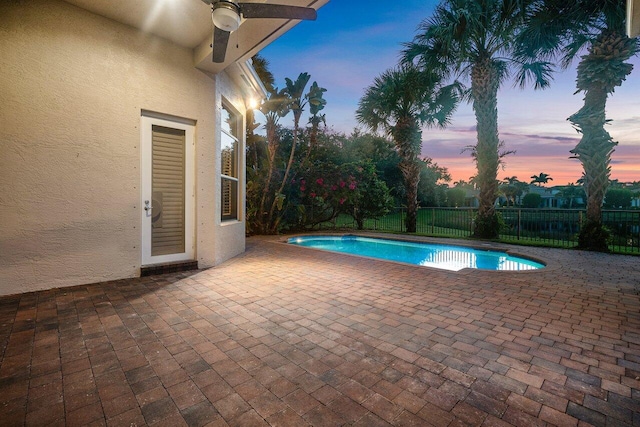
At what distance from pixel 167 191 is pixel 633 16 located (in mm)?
6612

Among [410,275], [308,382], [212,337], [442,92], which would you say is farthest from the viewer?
[442,92]

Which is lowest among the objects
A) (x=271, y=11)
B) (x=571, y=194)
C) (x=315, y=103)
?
(x=571, y=194)

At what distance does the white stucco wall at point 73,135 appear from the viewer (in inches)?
135

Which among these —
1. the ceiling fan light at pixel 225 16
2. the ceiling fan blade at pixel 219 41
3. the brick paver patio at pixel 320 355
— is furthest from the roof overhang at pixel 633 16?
the ceiling fan blade at pixel 219 41

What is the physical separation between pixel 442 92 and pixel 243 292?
36.5ft

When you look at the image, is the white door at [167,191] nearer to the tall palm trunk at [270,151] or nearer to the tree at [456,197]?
the tall palm trunk at [270,151]

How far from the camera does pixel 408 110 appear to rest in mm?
11594

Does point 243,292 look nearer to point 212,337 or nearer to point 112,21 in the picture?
point 212,337

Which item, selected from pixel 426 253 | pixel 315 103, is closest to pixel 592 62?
pixel 426 253

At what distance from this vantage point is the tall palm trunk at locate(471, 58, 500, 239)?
9.28 metres

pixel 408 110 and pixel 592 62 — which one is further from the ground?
pixel 408 110

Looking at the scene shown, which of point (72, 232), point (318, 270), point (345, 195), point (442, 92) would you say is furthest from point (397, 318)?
point (442, 92)

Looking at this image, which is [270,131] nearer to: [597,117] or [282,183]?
[282,183]

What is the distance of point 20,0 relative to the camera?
3.42 metres
